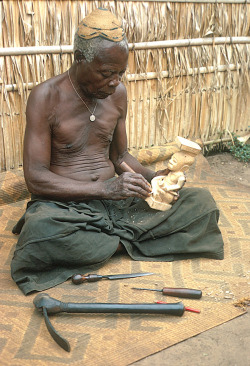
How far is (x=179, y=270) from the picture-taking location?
3.40 metres

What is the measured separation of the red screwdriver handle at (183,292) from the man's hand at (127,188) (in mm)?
680

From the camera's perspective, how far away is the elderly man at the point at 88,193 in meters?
3.17

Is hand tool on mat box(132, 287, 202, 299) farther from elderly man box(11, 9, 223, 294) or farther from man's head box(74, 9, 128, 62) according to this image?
man's head box(74, 9, 128, 62)

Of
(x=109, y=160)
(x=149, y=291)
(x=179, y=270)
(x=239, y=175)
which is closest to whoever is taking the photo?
(x=149, y=291)

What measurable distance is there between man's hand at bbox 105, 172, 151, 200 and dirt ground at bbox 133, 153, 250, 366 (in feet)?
3.32

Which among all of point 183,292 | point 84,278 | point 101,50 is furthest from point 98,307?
point 101,50

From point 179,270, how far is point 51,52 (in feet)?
7.21

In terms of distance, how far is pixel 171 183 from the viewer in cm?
348

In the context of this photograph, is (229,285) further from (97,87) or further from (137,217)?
(97,87)

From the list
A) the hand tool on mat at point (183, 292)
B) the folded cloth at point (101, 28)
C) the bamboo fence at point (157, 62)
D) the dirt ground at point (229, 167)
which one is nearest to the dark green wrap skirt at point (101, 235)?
the hand tool on mat at point (183, 292)

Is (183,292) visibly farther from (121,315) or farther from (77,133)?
(77,133)

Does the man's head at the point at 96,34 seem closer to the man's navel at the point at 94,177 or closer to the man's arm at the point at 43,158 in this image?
the man's arm at the point at 43,158

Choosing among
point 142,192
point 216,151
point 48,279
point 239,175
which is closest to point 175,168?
point 142,192

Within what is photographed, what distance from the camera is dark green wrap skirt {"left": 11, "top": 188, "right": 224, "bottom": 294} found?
313 cm
